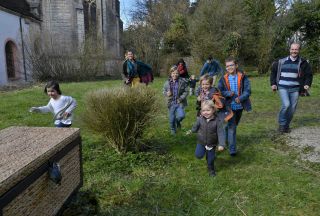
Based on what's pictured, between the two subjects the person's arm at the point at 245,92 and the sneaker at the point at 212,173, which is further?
the person's arm at the point at 245,92

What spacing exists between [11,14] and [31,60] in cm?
341

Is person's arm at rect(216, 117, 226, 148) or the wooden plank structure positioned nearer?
the wooden plank structure

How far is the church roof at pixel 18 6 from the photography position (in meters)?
24.2

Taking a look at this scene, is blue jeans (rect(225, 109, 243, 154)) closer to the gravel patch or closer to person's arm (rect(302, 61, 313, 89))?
the gravel patch

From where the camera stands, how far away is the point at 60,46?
24781 millimetres

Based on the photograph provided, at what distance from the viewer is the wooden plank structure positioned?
2.38 metres

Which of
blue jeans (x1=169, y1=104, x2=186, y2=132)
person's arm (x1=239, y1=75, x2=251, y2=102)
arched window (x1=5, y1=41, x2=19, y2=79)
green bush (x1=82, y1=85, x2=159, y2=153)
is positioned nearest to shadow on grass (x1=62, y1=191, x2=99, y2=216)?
green bush (x1=82, y1=85, x2=159, y2=153)

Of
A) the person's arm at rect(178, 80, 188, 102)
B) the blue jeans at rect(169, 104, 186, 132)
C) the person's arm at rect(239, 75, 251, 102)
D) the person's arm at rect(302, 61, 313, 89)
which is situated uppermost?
the person's arm at rect(302, 61, 313, 89)

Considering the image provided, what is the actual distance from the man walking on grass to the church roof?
20.6 metres

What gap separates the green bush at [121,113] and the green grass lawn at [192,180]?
0.24m

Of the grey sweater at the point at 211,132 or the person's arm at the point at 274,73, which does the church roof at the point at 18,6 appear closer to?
the person's arm at the point at 274,73

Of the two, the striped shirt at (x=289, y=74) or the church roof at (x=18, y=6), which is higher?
the church roof at (x=18, y=6)

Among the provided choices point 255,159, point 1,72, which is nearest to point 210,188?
point 255,159

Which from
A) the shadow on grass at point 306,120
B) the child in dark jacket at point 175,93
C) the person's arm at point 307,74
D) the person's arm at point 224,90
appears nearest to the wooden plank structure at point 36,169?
the person's arm at point 224,90
